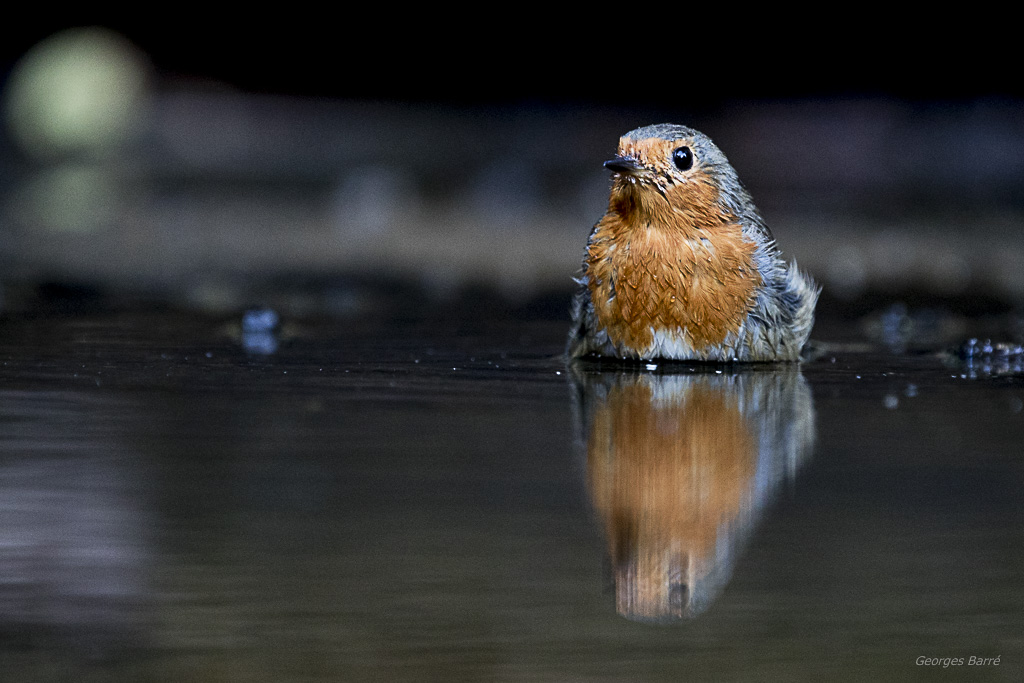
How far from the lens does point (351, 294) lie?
701cm

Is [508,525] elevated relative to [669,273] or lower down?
lower down

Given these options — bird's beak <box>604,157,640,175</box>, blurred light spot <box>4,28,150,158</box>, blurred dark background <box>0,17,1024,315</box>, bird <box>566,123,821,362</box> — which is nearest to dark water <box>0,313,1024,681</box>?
bird <box>566,123,821,362</box>

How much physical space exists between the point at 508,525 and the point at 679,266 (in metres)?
1.88

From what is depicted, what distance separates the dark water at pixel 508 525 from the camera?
2.26 meters

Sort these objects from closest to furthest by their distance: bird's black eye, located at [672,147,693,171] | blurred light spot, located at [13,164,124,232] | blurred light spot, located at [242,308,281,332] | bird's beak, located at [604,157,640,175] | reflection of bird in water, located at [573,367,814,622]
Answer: reflection of bird in water, located at [573,367,814,622]
bird's beak, located at [604,157,640,175]
bird's black eye, located at [672,147,693,171]
blurred light spot, located at [242,308,281,332]
blurred light spot, located at [13,164,124,232]

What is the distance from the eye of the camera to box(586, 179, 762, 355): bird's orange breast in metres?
4.61

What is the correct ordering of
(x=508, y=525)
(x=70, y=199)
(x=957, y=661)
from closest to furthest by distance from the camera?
(x=957, y=661) < (x=508, y=525) < (x=70, y=199)

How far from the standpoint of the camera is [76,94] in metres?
16.1

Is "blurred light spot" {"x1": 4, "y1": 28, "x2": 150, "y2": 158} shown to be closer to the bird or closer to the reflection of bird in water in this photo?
the bird

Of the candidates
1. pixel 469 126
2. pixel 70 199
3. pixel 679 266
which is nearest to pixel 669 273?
pixel 679 266

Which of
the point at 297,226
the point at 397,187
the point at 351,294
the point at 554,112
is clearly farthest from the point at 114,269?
the point at 554,112

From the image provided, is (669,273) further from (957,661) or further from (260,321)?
(957,661)

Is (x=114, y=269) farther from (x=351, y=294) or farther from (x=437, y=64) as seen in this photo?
(x=437, y=64)

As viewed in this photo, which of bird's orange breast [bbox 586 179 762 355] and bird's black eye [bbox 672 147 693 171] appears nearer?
bird's orange breast [bbox 586 179 762 355]
